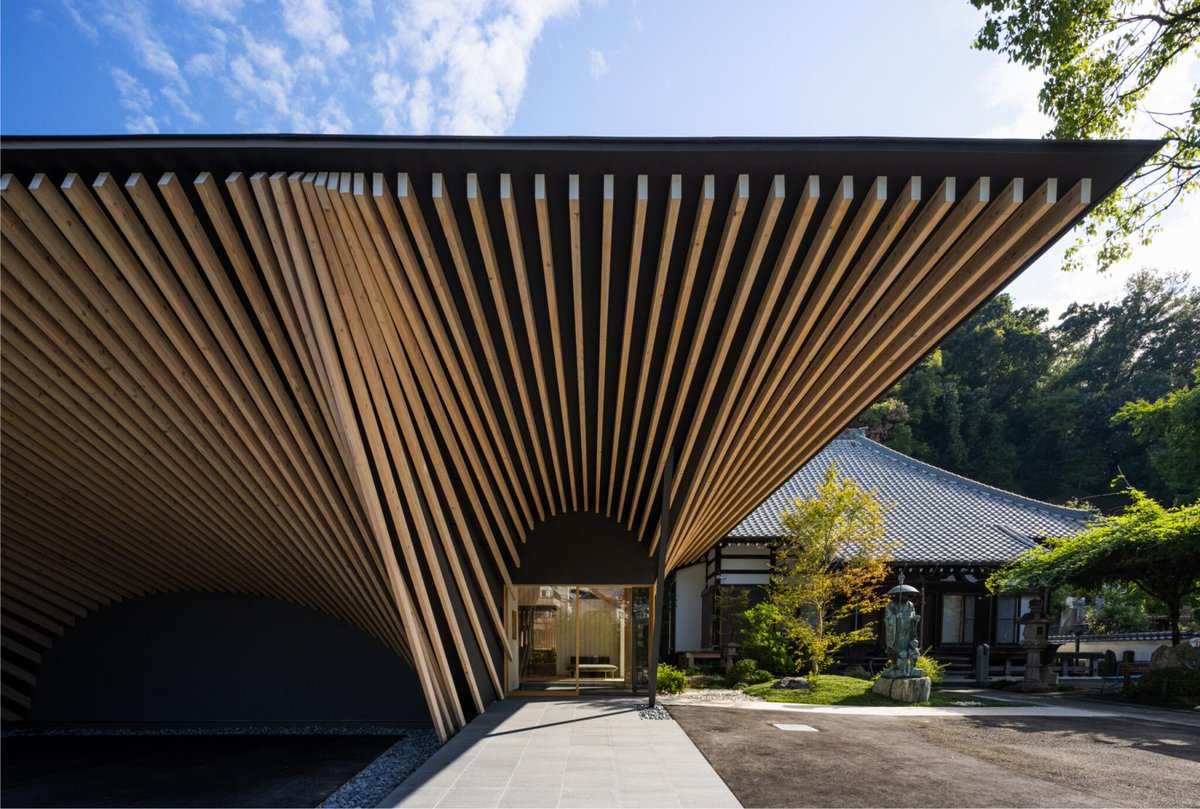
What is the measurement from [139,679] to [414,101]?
8.37 metres

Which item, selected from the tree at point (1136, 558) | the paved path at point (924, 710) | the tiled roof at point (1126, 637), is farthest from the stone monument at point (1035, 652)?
the tiled roof at point (1126, 637)

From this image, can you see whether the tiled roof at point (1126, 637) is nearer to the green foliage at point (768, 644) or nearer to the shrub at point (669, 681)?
the green foliage at point (768, 644)

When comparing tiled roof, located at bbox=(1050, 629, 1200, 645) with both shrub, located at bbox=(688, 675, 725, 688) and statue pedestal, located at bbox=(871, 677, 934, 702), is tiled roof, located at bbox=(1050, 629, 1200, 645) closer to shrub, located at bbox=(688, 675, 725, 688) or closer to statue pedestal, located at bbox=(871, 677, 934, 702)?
statue pedestal, located at bbox=(871, 677, 934, 702)

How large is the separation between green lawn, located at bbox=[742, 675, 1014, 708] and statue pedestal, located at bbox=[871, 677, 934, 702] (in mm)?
80

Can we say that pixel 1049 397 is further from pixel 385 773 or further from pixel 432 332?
pixel 432 332

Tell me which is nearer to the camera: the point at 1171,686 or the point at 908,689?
the point at 908,689

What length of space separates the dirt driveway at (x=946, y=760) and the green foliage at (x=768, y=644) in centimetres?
375

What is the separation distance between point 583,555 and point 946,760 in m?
4.89

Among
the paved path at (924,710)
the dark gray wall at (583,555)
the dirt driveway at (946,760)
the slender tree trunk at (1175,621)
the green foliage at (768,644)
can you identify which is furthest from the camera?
the green foliage at (768,644)

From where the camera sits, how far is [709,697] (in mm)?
11000

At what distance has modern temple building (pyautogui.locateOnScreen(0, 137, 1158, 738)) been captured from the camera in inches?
135

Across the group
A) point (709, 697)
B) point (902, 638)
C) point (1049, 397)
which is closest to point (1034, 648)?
point (902, 638)

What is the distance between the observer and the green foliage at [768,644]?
12758 mm

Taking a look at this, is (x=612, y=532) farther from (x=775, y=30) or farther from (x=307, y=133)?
(x=307, y=133)
